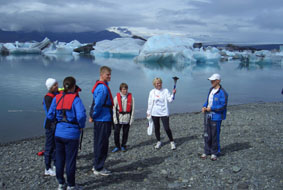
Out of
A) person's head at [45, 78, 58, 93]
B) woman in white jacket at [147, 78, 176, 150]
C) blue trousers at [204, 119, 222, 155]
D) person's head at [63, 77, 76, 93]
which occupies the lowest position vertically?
blue trousers at [204, 119, 222, 155]

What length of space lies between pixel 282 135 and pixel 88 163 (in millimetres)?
5296

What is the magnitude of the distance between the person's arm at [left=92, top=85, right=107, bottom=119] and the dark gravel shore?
121cm

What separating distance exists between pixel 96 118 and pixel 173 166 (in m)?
1.84

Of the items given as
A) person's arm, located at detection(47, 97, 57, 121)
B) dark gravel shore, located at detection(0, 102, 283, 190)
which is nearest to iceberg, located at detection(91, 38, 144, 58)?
dark gravel shore, located at detection(0, 102, 283, 190)

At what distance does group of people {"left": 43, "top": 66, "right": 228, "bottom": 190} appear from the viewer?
376 centimetres

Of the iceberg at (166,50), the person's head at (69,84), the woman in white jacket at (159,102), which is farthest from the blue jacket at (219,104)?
the iceberg at (166,50)

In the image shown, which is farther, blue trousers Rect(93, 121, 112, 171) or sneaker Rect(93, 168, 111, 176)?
sneaker Rect(93, 168, 111, 176)

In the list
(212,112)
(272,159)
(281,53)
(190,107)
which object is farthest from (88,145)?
(281,53)

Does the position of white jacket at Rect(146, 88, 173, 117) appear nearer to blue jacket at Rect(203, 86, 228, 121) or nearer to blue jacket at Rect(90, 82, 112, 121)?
blue jacket at Rect(203, 86, 228, 121)

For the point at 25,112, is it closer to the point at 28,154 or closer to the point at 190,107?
the point at 28,154

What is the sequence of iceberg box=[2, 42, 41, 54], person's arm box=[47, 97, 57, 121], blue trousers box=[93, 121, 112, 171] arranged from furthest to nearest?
iceberg box=[2, 42, 41, 54] < blue trousers box=[93, 121, 112, 171] < person's arm box=[47, 97, 57, 121]

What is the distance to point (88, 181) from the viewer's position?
4582mm

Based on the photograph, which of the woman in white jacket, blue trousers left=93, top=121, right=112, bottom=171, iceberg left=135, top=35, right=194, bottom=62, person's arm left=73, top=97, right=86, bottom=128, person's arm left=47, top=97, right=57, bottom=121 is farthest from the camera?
iceberg left=135, top=35, right=194, bottom=62

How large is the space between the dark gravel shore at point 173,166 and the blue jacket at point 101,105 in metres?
1.08
